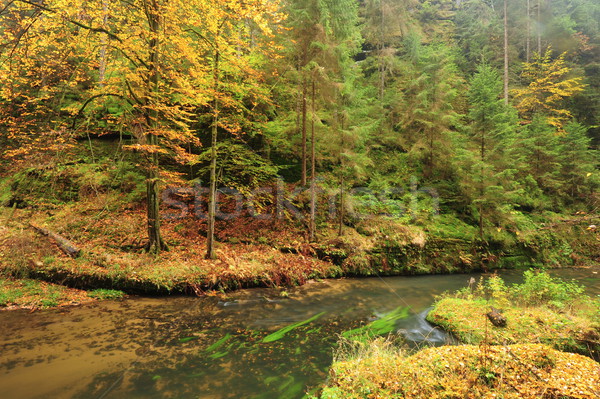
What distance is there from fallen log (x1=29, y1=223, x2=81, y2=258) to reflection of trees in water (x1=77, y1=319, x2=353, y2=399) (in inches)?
220

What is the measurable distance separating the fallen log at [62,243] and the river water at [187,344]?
2404 mm

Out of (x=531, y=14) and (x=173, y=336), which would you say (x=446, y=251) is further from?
(x=531, y=14)

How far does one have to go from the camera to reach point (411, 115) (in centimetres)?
1766

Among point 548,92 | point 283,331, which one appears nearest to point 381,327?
point 283,331

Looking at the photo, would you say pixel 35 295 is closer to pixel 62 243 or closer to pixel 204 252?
pixel 62 243

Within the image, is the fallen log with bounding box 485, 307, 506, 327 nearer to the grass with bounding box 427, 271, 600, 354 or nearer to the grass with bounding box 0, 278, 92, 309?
the grass with bounding box 427, 271, 600, 354

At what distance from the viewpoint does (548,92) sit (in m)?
22.9

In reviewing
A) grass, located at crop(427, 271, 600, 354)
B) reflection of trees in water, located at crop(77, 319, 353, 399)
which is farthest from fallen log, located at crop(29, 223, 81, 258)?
grass, located at crop(427, 271, 600, 354)

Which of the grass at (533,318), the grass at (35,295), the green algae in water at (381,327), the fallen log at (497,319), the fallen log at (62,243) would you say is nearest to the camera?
the grass at (533,318)

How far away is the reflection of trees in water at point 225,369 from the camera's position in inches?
179

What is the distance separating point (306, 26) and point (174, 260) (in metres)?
11.4

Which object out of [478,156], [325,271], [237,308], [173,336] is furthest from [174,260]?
Result: [478,156]

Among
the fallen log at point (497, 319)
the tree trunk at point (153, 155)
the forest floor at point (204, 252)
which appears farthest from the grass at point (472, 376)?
the tree trunk at point (153, 155)

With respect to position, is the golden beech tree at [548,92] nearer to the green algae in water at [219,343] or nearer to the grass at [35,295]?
the green algae in water at [219,343]
